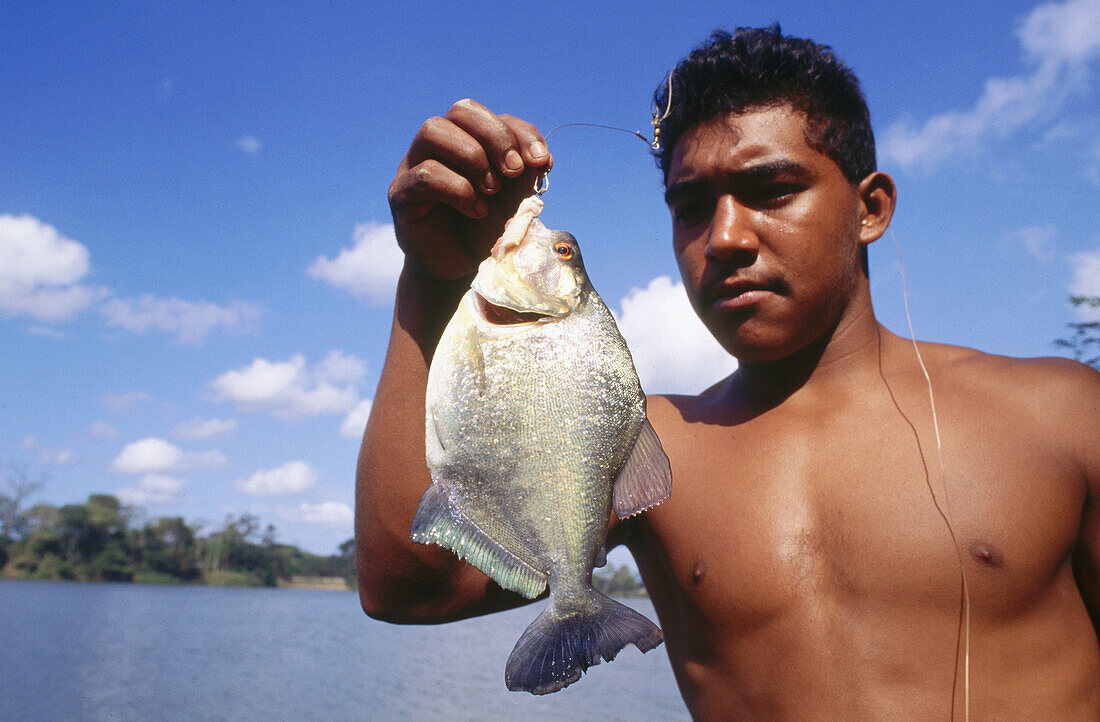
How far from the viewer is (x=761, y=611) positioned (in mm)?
2305

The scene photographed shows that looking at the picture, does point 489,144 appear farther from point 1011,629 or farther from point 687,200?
point 1011,629

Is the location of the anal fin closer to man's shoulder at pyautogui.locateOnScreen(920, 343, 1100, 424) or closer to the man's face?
the man's face

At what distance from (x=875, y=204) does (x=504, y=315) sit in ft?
6.00

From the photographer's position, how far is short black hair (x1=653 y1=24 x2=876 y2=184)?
270 centimetres

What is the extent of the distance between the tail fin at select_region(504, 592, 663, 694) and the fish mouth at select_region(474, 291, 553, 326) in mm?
724

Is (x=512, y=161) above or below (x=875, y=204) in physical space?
below

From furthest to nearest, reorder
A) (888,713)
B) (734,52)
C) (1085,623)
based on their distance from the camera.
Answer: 1. (734,52)
2. (1085,623)
3. (888,713)

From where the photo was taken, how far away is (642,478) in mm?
1781

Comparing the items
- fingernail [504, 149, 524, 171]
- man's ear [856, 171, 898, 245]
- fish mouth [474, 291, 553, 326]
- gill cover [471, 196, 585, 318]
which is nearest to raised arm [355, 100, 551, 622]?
fingernail [504, 149, 524, 171]

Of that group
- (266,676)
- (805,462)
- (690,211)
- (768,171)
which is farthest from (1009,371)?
(266,676)

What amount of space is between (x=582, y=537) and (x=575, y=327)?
1.79ft

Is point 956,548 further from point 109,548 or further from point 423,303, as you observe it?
point 109,548

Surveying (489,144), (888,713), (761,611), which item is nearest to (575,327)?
(489,144)

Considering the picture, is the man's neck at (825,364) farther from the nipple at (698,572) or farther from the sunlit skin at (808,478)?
the nipple at (698,572)
